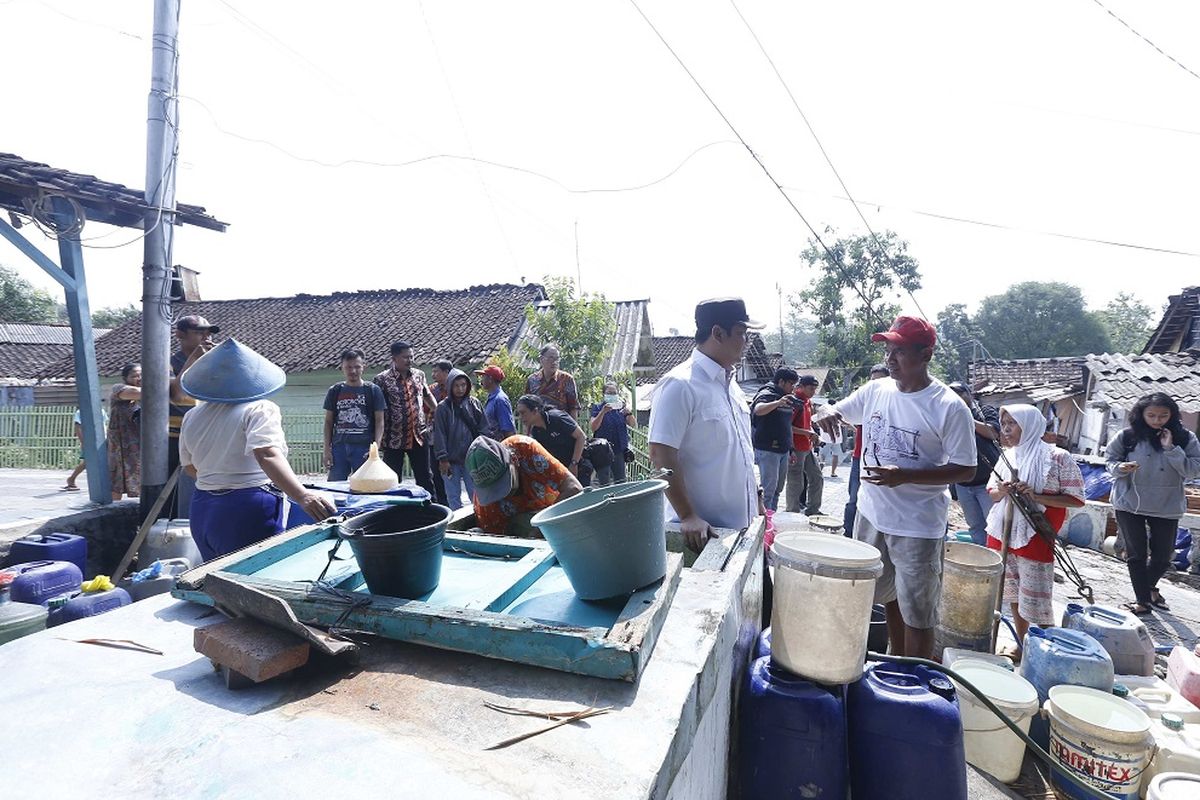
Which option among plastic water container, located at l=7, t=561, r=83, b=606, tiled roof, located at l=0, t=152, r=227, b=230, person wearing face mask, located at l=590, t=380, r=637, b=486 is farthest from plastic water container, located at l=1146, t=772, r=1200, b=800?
tiled roof, located at l=0, t=152, r=227, b=230

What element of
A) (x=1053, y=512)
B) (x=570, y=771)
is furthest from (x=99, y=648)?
(x=1053, y=512)

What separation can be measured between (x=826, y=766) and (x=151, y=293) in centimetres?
581

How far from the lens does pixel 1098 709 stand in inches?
112

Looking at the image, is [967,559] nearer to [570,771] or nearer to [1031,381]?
[570,771]

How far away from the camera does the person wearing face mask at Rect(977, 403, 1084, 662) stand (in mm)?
4027

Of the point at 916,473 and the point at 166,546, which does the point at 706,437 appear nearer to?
the point at 916,473

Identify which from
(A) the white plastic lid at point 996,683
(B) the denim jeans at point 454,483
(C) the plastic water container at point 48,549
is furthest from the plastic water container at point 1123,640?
(C) the plastic water container at point 48,549

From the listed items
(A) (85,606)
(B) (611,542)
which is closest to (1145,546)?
(B) (611,542)

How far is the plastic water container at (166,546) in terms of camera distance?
4426mm

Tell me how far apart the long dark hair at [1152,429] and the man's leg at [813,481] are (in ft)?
10.8

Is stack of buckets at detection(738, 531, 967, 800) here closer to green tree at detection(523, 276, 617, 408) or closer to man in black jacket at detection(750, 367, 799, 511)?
man in black jacket at detection(750, 367, 799, 511)

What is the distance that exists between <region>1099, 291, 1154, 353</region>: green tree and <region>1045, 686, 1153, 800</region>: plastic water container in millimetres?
59812

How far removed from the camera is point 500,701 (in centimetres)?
146

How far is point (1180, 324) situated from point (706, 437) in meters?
19.6
